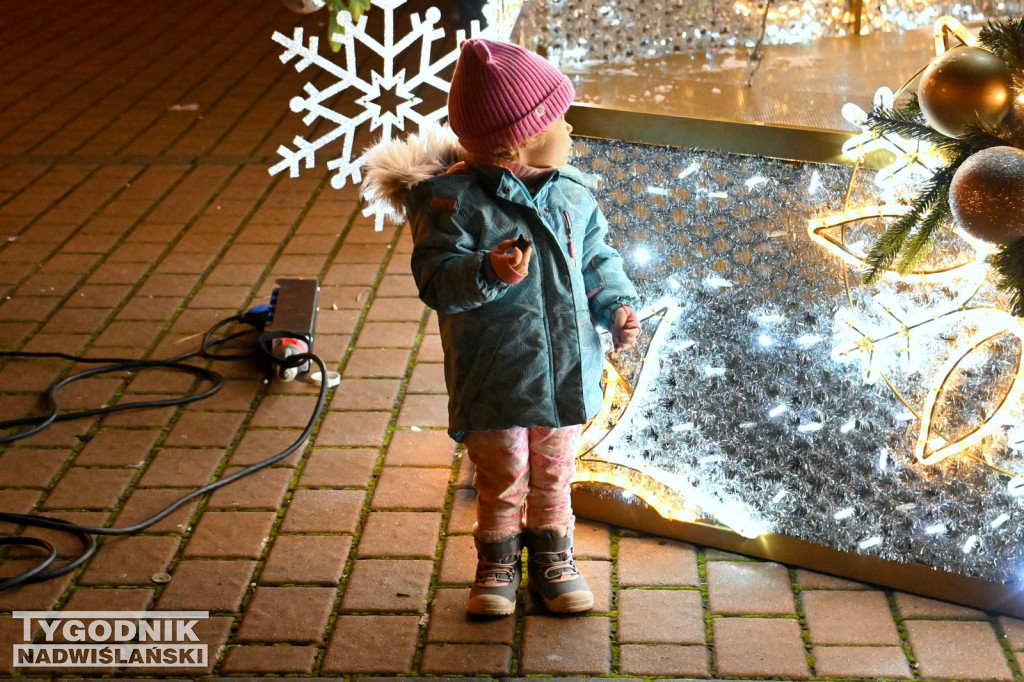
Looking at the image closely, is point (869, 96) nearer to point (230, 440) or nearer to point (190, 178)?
point (230, 440)

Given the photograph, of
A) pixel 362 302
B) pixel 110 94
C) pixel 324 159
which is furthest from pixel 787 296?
pixel 110 94

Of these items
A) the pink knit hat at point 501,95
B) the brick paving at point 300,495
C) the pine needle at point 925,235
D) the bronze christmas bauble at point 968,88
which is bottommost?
the brick paving at point 300,495

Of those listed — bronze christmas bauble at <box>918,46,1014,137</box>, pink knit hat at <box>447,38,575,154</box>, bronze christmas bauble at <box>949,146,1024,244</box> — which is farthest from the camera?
pink knit hat at <box>447,38,575,154</box>

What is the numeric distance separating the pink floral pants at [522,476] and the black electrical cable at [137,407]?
39.8 inches

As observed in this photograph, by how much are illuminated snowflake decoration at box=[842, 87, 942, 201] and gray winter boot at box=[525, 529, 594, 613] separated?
1.17 metres

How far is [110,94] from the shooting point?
6934 millimetres

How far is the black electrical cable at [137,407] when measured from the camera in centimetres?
297

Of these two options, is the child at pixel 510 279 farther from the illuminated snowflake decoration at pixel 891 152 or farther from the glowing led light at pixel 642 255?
the illuminated snowflake decoration at pixel 891 152

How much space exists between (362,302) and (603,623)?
2115mm

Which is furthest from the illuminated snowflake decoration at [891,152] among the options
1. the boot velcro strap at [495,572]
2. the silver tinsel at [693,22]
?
the boot velcro strap at [495,572]

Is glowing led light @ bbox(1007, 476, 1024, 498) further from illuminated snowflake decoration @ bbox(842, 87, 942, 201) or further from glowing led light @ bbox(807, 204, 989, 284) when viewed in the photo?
illuminated snowflake decoration @ bbox(842, 87, 942, 201)

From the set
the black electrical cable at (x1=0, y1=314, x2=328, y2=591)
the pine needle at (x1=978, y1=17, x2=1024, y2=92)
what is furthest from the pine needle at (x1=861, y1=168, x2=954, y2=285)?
the black electrical cable at (x1=0, y1=314, x2=328, y2=591)

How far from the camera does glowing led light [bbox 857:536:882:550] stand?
2715mm

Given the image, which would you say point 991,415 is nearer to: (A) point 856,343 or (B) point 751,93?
(A) point 856,343
